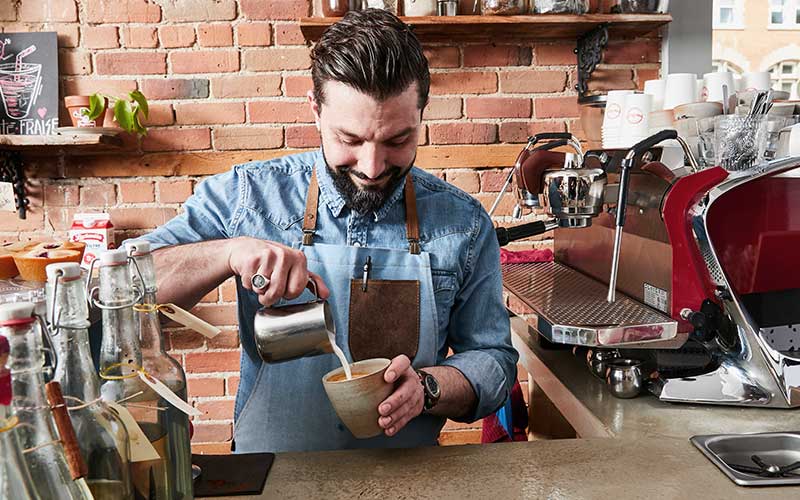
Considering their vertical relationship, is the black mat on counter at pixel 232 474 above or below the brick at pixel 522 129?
below

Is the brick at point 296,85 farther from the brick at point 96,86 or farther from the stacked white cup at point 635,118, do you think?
the stacked white cup at point 635,118

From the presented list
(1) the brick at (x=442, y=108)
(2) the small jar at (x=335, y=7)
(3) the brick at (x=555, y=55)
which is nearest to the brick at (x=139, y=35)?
(2) the small jar at (x=335, y=7)

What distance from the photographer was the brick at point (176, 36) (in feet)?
7.45

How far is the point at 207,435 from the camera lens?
2385 millimetres

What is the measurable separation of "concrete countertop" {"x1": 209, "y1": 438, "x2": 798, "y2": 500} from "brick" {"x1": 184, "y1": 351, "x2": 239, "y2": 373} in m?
1.38

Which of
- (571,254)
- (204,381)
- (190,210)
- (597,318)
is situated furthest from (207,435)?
(597,318)

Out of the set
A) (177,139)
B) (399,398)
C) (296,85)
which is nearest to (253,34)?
(296,85)

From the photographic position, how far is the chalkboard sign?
2.24 meters

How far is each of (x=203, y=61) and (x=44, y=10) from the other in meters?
0.55

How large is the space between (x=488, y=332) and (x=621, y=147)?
1.82 feet

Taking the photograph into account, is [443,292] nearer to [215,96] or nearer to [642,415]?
[642,415]

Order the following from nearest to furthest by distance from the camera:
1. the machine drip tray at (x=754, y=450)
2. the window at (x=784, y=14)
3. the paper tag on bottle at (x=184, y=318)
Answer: the paper tag on bottle at (x=184, y=318) → the machine drip tray at (x=754, y=450) → the window at (x=784, y=14)

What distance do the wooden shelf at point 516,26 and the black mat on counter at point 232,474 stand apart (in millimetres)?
1489

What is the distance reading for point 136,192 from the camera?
7.61 ft
